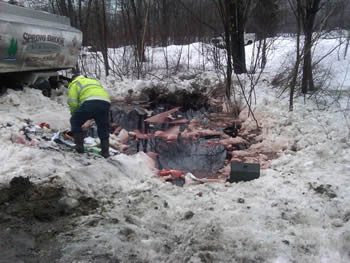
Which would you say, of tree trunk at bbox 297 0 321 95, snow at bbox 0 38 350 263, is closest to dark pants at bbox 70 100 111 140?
snow at bbox 0 38 350 263

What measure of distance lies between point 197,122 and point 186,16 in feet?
37.9

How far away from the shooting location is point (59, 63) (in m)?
9.33

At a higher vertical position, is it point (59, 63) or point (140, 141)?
point (59, 63)

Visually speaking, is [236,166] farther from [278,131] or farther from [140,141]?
[140,141]

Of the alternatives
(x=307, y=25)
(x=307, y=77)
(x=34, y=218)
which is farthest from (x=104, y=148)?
(x=307, y=77)

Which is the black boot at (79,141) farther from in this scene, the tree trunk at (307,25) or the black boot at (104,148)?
the tree trunk at (307,25)

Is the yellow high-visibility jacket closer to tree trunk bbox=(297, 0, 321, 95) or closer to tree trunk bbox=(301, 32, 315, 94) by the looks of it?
tree trunk bbox=(297, 0, 321, 95)

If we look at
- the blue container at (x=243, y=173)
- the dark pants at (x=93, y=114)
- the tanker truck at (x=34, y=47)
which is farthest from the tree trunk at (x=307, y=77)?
the tanker truck at (x=34, y=47)

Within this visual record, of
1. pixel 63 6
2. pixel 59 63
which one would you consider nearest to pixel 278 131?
pixel 59 63

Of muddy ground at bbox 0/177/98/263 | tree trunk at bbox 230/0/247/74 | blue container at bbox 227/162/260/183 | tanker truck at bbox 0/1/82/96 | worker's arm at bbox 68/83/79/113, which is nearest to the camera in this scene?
muddy ground at bbox 0/177/98/263

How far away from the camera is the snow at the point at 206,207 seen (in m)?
3.00

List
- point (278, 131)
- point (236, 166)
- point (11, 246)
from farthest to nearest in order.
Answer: point (278, 131)
point (236, 166)
point (11, 246)

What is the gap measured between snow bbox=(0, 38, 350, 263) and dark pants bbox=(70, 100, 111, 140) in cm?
54

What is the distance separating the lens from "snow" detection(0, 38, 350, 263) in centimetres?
300
